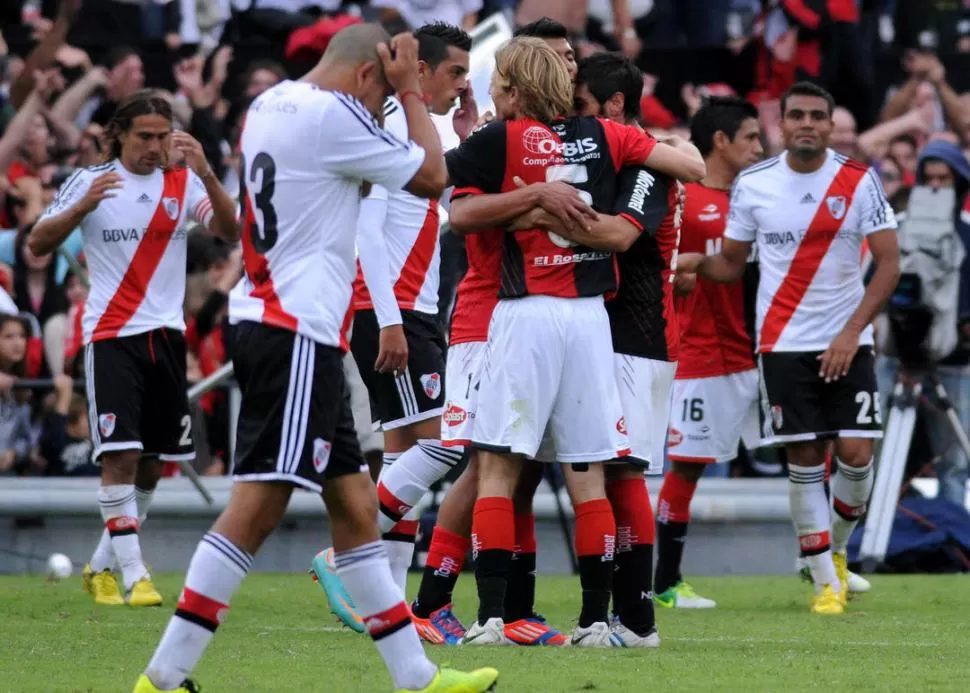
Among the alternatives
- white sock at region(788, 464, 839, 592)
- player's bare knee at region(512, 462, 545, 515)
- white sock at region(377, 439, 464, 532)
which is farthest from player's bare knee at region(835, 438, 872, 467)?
white sock at region(377, 439, 464, 532)

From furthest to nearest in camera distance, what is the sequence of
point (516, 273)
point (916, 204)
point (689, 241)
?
point (916, 204)
point (689, 241)
point (516, 273)

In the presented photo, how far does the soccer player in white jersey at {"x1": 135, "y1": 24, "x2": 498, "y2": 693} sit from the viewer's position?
18.1 ft

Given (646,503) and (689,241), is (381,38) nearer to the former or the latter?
(646,503)

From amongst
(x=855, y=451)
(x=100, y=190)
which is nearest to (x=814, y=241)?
(x=855, y=451)

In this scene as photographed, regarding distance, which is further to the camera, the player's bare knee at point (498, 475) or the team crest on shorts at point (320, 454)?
the player's bare knee at point (498, 475)

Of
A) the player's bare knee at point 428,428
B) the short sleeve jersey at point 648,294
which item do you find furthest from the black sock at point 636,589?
the player's bare knee at point 428,428

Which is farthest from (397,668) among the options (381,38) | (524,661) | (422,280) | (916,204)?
(916,204)

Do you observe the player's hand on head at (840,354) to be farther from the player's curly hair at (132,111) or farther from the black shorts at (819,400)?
the player's curly hair at (132,111)

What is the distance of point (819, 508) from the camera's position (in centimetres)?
952

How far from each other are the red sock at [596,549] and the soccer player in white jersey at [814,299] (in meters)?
2.45

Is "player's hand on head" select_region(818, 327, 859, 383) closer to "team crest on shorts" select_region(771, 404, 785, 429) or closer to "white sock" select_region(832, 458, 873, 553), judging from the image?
"team crest on shorts" select_region(771, 404, 785, 429)

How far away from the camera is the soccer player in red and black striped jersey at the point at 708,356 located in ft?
33.0

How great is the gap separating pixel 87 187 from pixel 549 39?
271cm

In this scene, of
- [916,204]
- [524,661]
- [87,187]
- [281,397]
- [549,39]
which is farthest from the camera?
[916,204]
